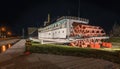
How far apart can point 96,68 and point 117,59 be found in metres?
2.58

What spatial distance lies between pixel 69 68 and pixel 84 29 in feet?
105

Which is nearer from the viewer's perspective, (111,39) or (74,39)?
(74,39)

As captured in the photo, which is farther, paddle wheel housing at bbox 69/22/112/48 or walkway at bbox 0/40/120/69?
paddle wheel housing at bbox 69/22/112/48

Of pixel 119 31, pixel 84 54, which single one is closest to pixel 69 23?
pixel 84 54

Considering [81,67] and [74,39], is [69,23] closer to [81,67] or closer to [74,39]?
[74,39]

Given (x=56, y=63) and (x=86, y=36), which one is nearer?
(x=56, y=63)

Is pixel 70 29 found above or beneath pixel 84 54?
above

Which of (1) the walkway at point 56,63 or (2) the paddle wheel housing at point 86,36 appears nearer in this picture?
(1) the walkway at point 56,63

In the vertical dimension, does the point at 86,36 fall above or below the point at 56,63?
above

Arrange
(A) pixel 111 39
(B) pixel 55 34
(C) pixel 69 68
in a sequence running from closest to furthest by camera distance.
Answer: (C) pixel 69 68 → (B) pixel 55 34 → (A) pixel 111 39

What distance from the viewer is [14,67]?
886cm

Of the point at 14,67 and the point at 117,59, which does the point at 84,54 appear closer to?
the point at 117,59

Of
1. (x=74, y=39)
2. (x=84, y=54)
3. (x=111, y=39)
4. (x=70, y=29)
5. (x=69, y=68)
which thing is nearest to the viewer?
(x=69, y=68)

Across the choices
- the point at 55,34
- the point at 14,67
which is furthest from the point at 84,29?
the point at 14,67
